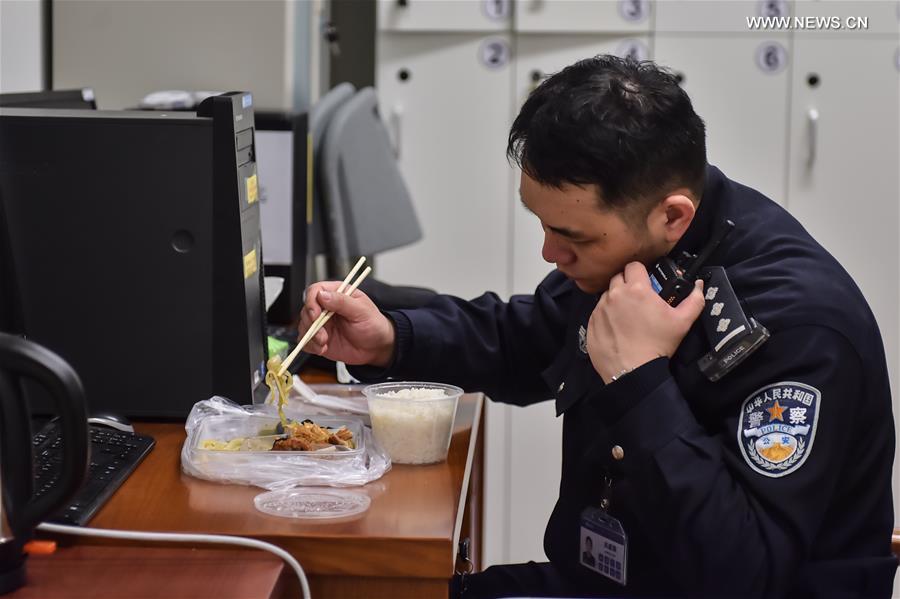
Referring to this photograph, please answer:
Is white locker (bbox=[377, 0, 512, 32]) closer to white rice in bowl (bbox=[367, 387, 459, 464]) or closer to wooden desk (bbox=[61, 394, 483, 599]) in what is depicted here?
white rice in bowl (bbox=[367, 387, 459, 464])

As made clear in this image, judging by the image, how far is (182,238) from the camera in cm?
148

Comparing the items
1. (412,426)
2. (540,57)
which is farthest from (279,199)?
(540,57)

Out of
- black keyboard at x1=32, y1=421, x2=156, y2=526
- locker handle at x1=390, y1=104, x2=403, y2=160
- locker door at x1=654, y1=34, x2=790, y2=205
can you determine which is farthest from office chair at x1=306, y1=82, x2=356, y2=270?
black keyboard at x1=32, y1=421, x2=156, y2=526

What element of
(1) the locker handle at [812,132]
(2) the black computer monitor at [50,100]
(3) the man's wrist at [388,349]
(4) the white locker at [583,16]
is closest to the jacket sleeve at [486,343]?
(3) the man's wrist at [388,349]

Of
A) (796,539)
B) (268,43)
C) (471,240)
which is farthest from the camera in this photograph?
(471,240)

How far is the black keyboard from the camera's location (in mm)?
1110

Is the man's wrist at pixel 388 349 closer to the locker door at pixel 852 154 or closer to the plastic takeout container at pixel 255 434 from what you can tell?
the plastic takeout container at pixel 255 434

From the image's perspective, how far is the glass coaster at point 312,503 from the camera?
116 centimetres

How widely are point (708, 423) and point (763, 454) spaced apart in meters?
0.11

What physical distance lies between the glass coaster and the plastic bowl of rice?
130 mm

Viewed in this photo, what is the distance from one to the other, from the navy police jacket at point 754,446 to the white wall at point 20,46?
1.20 m

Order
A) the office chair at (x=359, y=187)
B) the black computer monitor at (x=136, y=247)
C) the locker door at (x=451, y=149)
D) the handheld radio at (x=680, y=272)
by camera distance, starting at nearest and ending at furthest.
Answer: the handheld radio at (x=680, y=272), the black computer monitor at (x=136, y=247), the office chair at (x=359, y=187), the locker door at (x=451, y=149)

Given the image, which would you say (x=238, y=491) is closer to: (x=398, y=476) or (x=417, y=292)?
(x=398, y=476)

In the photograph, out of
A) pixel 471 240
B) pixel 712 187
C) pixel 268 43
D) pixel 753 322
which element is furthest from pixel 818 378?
pixel 471 240
